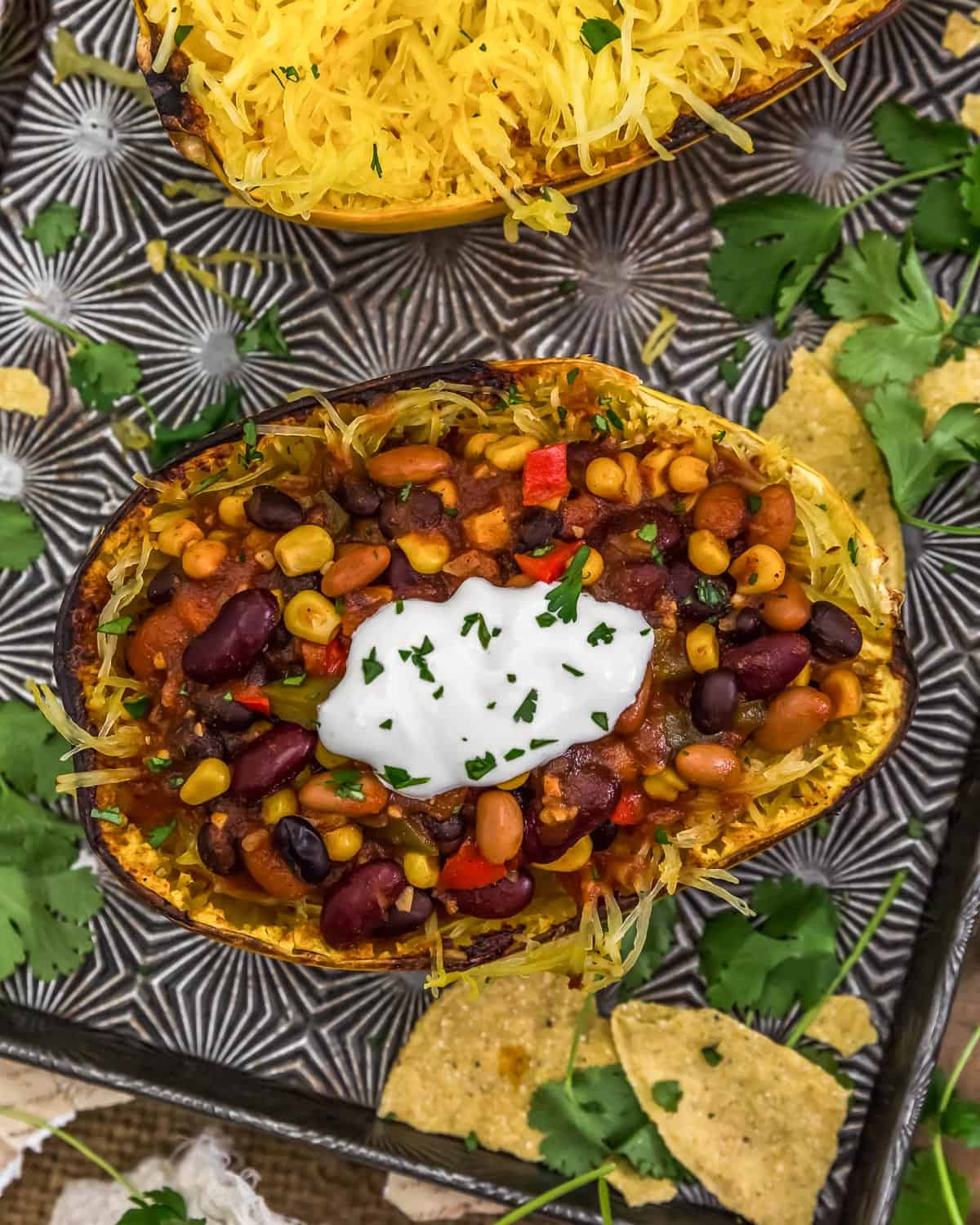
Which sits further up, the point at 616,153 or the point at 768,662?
the point at 616,153

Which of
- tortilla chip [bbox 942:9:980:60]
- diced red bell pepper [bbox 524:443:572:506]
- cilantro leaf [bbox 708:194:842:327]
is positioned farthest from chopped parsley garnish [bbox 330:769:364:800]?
tortilla chip [bbox 942:9:980:60]

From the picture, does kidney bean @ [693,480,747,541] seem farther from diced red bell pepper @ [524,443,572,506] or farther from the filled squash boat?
diced red bell pepper @ [524,443,572,506]

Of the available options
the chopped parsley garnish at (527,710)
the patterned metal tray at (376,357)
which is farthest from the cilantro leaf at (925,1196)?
the chopped parsley garnish at (527,710)

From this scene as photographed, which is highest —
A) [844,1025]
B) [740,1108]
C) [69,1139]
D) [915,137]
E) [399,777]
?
[915,137]

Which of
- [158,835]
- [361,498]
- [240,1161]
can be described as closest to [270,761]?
[158,835]

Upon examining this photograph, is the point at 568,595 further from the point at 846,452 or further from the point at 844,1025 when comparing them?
the point at 844,1025
